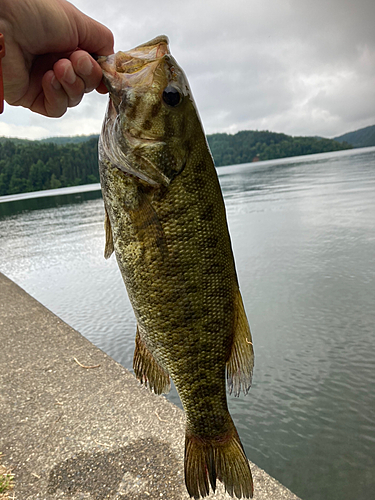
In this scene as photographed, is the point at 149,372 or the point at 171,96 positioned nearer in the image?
the point at 171,96

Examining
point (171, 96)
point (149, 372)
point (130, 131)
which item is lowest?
point (149, 372)

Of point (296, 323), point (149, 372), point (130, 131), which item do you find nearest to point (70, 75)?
point (130, 131)

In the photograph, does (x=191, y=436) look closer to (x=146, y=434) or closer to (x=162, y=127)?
(x=162, y=127)

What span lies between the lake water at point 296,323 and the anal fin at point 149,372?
2659 mm

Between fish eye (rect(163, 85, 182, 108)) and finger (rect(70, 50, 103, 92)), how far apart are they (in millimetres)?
415

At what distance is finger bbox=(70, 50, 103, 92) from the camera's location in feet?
5.23

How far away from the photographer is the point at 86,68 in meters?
1.59

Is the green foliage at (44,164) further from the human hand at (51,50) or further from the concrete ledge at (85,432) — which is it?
the human hand at (51,50)

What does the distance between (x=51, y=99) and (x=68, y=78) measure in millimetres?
288

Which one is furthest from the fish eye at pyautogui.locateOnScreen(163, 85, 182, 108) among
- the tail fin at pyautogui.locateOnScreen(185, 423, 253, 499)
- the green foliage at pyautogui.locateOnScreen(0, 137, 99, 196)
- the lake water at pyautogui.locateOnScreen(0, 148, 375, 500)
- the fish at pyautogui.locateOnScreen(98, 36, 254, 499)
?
the green foliage at pyautogui.locateOnScreen(0, 137, 99, 196)

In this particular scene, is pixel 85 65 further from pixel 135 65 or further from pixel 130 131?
pixel 130 131

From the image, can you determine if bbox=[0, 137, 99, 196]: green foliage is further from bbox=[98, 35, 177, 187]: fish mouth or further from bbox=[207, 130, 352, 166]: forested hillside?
bbox=[98, 35, 177, 187]: fish mouth

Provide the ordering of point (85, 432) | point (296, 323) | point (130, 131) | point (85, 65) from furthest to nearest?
1. point (296, 323)
2. point (85, 432)
3. point (85, 65)
4. point (130, 131)

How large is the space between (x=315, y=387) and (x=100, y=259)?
8982 mm
